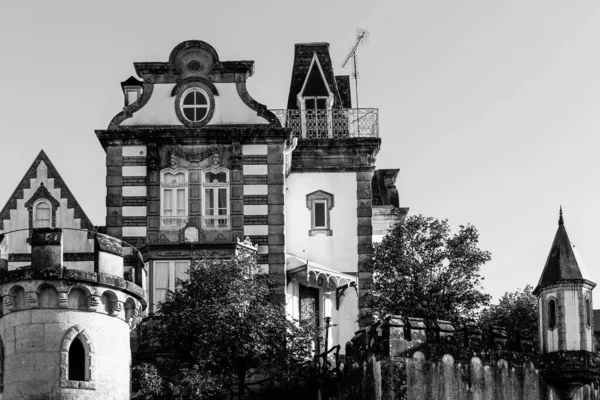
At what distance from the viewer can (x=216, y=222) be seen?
6088 centimetres

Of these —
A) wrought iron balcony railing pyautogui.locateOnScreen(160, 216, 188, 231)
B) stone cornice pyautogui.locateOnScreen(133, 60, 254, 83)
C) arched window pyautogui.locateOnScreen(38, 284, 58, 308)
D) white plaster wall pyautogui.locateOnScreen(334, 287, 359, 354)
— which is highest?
stone cornice pyautogui.locateOnScreen(133, 60, 254, 83)

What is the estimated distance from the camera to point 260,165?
61656 mm

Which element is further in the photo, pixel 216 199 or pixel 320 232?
pixel 320 232

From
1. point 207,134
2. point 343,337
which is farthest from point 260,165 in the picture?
point 343,337

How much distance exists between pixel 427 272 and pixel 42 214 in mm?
15520

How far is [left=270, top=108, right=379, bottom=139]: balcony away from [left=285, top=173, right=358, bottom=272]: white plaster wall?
1.83 meters

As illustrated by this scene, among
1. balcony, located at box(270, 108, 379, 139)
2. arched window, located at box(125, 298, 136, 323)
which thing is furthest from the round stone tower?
balcony, located at box(270, 108, 379, 139)

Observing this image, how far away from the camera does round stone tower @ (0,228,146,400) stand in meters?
40.1

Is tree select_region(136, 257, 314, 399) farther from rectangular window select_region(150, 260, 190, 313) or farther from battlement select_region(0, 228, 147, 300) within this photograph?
battlement select_region(0, 228, 147, 300)

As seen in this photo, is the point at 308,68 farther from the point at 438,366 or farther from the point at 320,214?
the point at 438,366

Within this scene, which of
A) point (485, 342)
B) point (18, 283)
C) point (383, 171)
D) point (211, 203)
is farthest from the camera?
point (383, 171)

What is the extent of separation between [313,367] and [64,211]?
536 inches

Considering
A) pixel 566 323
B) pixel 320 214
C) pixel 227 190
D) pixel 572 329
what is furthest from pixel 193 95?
pixel 572 329

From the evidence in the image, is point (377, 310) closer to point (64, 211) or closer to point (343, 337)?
point (343, 337)
